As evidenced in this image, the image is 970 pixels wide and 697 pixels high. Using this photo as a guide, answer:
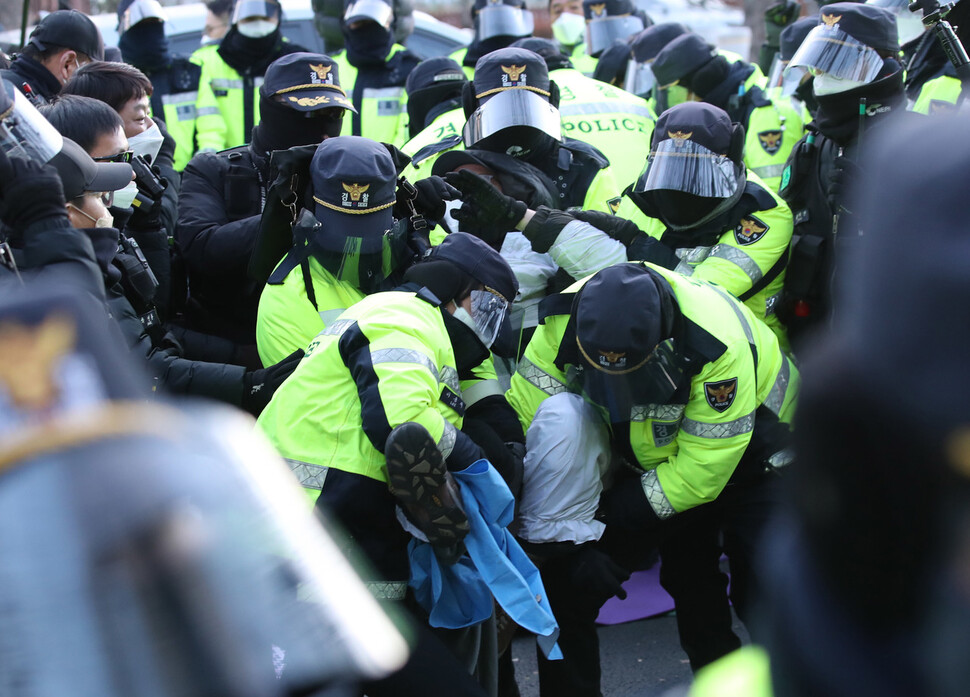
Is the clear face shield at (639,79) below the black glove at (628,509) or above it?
above

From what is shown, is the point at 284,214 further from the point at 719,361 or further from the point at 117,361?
the point at 117,361

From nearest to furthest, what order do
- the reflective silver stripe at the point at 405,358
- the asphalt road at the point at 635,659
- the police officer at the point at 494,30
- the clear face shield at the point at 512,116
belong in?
the reflective silver stripe at the point at 405,358, the asphalt road at the point at 635,659, the clear face shield at the point at 512,116, the police officer at the point at 494,30

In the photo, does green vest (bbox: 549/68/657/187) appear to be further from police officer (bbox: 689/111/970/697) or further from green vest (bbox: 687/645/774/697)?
police officer (bbox: 689/111/970/697)

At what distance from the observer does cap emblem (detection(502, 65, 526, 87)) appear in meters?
4.05

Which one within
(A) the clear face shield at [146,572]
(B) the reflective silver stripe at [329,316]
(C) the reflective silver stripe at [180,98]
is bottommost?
(C) the reflective silver stripe at [180,98]

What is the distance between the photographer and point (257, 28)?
573 centimetres

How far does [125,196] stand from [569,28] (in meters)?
4.90

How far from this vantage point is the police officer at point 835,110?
403 cm

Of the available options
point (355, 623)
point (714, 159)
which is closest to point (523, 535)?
point (714, 159)

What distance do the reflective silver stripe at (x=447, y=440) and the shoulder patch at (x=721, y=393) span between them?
2.73ft

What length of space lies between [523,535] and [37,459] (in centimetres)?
237

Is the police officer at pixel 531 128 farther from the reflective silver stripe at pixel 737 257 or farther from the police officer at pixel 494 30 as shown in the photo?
the police officer at pixel 494 30

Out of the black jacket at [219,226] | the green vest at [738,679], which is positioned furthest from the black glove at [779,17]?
the green vest at [738,679]

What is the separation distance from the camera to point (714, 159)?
12.3 ft
